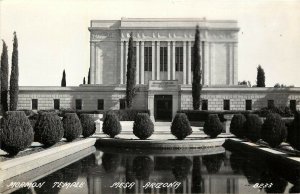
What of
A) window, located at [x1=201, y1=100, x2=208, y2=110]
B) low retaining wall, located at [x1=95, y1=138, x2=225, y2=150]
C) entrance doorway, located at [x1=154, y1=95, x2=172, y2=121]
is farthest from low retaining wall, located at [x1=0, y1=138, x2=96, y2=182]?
window, located at [x1=201, y1=100, x2=208, y2=110]

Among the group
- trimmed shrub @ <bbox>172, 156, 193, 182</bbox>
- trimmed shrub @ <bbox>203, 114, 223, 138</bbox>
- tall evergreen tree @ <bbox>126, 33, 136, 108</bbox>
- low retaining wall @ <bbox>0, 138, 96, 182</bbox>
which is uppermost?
tall evergreen tree @ <bbox>126, 33, 136, 108</bbox>

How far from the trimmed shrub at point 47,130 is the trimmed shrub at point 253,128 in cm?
948

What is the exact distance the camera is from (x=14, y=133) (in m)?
12.8

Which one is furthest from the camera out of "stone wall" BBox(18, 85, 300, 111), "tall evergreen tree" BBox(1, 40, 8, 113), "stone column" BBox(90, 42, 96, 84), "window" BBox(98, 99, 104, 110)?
"stone column" BBox(90, 42, 96, 84)

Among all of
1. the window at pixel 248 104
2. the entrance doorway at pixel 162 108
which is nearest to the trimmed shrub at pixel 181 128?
the entrance doorway at pixel 162 108

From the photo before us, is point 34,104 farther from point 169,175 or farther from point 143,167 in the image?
point 169,175

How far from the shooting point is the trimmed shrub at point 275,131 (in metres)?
15.2

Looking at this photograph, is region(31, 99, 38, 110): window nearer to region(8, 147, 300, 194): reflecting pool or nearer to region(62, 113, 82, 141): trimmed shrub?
region(62, 113, 82, 141): trimmed shrub

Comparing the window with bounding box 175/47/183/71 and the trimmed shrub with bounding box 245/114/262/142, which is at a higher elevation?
the window with bounding box 175/47/183/71

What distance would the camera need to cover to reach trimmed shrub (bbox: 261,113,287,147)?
15.2m

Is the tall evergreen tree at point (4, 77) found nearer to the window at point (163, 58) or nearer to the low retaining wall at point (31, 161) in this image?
the window at point (163, 58)

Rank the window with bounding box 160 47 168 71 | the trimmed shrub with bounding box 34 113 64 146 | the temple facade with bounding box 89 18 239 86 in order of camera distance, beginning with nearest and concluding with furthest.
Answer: the trimmed shrub with bounding box 34 113 64 146 < the temple facade with bounding box 89 18 239 86 < the window with bounding box 160 47 168 71

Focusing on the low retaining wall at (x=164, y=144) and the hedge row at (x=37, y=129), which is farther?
the low retaining wall at (x=164, y=144)

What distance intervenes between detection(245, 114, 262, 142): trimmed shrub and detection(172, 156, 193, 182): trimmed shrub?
200 inches
